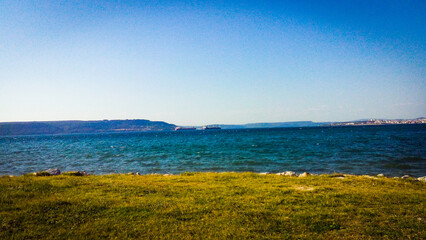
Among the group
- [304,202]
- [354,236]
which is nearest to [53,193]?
[304,202]

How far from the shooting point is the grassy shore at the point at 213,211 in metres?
8.32

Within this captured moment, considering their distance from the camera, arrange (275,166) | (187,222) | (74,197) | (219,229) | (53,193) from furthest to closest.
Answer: (275,166)
(53,193)
(74,197)
(187,222)
(219,229)

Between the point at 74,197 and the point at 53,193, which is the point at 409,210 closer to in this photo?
the point at 74,197

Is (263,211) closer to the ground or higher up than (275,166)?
higher up

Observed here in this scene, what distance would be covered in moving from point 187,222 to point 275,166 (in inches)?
938

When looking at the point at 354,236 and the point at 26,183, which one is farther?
the point at 26,183

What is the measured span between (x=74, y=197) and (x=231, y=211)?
8.69 metres

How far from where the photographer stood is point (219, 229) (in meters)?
8.56

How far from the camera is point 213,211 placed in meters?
10.3

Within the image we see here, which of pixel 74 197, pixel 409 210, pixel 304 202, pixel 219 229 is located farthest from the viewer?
pixel 74 197

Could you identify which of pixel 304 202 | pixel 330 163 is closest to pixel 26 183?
pixel 304 202

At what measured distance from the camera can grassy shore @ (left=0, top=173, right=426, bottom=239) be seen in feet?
27.3

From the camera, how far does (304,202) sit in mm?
11430

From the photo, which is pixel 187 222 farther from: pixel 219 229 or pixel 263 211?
pixel 263 211
